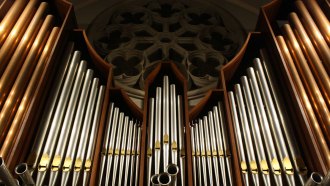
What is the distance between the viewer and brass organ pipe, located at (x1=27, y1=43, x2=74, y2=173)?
4.04m

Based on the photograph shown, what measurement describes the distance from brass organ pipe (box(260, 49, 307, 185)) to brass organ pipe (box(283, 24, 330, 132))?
0.33 meters

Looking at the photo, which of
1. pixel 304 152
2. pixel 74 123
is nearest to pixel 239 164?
pixel 304 152

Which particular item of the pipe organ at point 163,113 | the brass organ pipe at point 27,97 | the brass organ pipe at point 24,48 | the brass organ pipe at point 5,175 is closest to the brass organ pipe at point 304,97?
the pipe organ at point 163,113

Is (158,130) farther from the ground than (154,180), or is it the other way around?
(158,130)

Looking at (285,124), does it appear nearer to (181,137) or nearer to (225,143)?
(225,143)

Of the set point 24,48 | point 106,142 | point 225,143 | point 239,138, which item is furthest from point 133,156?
point 24,48

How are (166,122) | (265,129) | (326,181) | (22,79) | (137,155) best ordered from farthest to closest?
(166,122) < (137,155) < (265,129) < (22,79) < (326,181)

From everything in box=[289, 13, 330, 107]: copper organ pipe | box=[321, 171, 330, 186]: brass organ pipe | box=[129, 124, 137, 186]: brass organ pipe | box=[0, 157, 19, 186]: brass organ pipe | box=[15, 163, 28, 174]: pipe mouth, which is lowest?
box=[321, 171, 330, 186]: brass organ pipe

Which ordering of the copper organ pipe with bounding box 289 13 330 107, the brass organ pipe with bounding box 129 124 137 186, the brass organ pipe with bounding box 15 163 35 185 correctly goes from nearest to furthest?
the brass organ pipe with bounding box 15 163 35 185
the copper organ pipe with bounding box 289 13 330 107
the brass organ pipe with bounding box 129 124 137 186

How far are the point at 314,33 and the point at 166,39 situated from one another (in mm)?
4315

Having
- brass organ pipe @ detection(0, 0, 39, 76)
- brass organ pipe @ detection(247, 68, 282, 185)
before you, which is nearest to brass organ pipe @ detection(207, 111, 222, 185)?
brass organ pipe @ detection(247, 68, 282, 185)

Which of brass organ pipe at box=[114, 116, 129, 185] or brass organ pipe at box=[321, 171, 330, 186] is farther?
brass organ pipe at box=[114, 116, 129, 185]

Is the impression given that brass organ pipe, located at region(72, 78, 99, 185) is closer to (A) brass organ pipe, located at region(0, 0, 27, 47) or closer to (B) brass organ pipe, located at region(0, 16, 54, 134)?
(B) brass organ pipe, located at region(0, 16, 54, 134)

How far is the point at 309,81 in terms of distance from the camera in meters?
4.48
